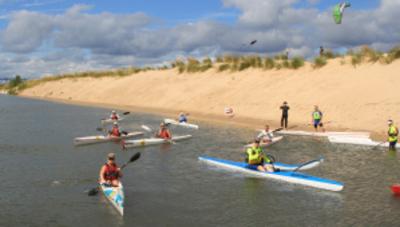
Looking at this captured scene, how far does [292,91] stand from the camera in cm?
4206

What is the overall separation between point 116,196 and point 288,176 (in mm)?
6337

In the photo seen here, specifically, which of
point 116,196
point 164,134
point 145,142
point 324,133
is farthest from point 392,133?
point 116,196

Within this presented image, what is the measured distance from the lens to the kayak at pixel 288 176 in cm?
1605

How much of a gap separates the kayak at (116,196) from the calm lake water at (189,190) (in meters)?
0.20

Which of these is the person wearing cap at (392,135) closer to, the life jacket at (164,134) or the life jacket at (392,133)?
the life jacket at (392,133)

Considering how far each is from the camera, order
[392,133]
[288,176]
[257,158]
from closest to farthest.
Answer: [288,176] < [257,158] < [392,133]

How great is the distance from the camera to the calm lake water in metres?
13.3

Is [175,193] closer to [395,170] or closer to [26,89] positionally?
[395,170]

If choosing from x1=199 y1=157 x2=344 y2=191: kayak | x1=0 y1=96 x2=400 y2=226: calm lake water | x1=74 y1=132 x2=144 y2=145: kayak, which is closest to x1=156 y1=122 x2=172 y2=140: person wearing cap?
x1=0 y1=96 x2=400 y2=226: calm lake water

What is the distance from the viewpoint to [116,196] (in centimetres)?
1397

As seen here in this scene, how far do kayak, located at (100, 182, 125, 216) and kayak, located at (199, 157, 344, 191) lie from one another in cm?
583

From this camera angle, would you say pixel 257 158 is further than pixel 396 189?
Yes

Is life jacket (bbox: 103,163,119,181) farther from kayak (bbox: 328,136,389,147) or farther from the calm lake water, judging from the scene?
kayak (bbox: 328,136,389,147)

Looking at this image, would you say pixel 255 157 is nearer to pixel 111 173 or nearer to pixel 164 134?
pixel 111 173
